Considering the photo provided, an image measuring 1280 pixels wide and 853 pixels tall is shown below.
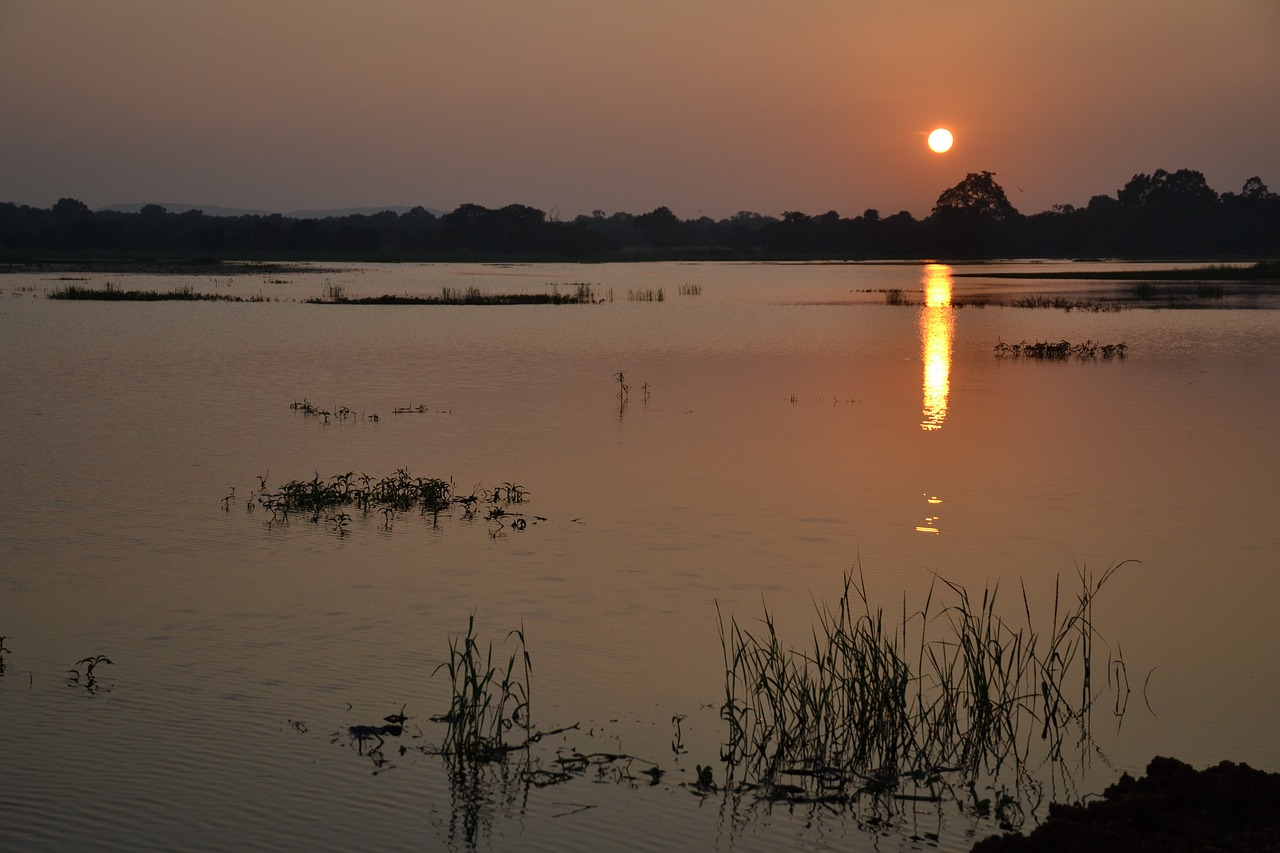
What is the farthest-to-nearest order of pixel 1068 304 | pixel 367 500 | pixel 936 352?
pixel 1068 304, pixel 936 352, pixel 367 500

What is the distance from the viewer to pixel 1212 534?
532 inches

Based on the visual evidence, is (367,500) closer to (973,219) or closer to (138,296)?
(138,296)

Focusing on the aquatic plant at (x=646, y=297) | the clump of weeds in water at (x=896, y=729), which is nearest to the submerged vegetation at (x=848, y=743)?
the clump of weeds in water at (x=896, y=729)

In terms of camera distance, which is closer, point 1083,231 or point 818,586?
point 818,586

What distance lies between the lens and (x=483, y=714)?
761 cm

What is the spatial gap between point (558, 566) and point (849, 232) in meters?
168

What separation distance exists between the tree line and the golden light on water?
8829cm

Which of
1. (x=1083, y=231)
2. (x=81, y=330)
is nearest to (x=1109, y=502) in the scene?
(x=81, y=330)

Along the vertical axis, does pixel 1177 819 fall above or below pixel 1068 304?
below

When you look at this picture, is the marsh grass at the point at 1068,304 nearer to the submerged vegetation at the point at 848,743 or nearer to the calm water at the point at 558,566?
the calm water at the point at 558,566

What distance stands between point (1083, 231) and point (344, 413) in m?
172

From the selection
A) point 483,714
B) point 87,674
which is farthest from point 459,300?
point 483,714

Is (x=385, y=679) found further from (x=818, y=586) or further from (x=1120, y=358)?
(x=1120, y=358)

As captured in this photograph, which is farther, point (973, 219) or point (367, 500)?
point (973, 219)
